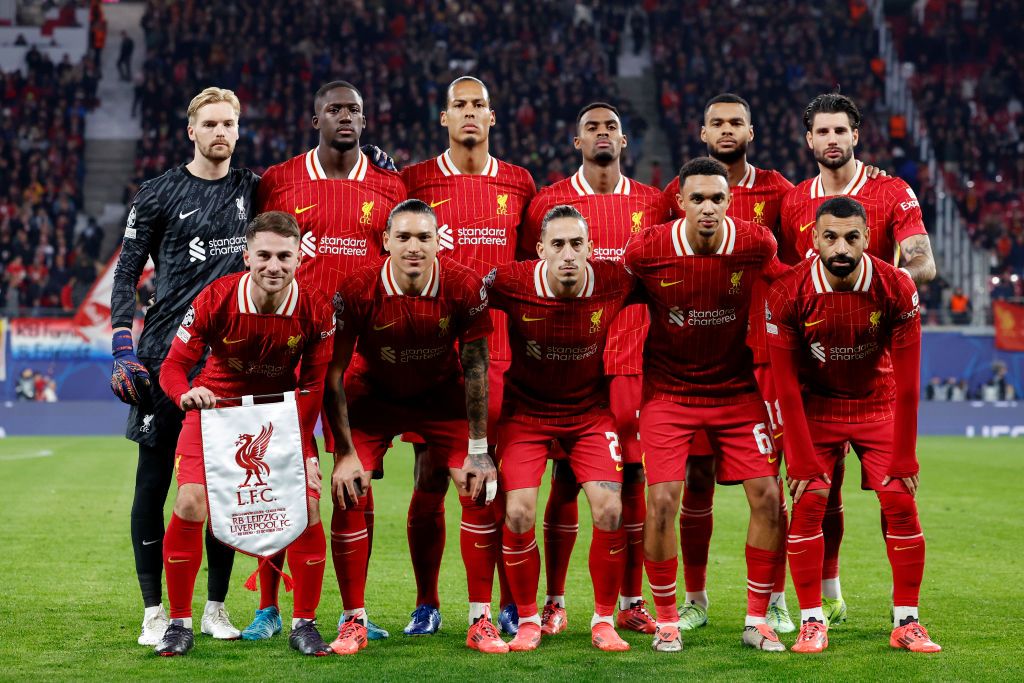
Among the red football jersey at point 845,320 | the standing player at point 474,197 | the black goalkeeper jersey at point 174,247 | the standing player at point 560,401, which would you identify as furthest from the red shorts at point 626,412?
the black goalkeeper jersey at point 174,247

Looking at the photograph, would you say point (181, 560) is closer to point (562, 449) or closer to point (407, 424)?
point (407, 424)

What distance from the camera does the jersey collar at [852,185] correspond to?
262 inches

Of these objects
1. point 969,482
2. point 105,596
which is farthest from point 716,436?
point 969,482

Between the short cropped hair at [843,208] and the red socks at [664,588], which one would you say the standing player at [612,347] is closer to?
the red socks at [664,588]

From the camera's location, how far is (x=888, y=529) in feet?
19.3

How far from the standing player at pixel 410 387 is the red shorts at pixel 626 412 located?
2.73 feet

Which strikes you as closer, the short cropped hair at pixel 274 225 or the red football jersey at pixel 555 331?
the short cropped hair at pixel 274 225

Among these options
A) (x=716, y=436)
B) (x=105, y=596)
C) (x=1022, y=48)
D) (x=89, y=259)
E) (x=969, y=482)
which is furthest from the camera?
(x=1022, y=48)

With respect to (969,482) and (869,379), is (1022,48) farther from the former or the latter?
(869,379)

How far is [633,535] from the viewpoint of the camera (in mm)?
6629

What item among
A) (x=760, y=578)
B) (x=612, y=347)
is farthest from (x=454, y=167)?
(x=760, y=578)

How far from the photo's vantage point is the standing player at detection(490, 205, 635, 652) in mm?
5906

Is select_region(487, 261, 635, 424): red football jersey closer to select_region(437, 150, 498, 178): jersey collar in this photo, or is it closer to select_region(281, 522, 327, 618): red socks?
select_region(437, 150, 498, 178): jersey collar

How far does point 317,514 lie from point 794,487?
230 cm
